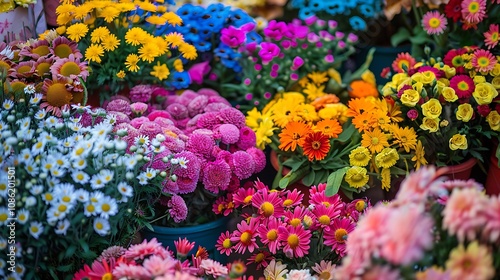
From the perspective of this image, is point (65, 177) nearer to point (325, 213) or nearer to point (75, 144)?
point (75, 144)

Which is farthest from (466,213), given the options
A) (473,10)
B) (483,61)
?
(473,10)

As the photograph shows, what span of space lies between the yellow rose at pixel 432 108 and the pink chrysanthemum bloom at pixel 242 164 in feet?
2.01

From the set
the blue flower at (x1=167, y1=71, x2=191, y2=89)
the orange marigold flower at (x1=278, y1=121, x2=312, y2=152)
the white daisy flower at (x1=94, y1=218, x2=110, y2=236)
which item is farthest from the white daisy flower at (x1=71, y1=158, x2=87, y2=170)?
the blue flower at (x1=167, y1=71, x2=191, y2=89)

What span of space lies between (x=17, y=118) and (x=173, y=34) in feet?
2.53

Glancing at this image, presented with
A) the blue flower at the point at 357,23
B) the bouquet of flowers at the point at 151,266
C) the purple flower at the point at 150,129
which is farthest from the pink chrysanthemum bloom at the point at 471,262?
the blue flower at the point at 357,23

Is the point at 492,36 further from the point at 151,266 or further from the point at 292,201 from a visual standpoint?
the point at 151,266

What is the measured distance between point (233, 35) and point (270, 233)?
1.02 m

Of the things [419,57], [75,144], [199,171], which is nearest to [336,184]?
[199,171]

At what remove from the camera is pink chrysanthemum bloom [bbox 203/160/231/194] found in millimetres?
1776

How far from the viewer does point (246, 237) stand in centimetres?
163

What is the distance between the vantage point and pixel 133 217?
1.62 metres

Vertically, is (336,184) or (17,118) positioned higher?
(17,118)

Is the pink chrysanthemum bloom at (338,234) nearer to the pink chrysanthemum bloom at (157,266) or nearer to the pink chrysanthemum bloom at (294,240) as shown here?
the pink chrysanthemum bloom at (294,240)

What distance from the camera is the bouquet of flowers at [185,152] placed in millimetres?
1666
